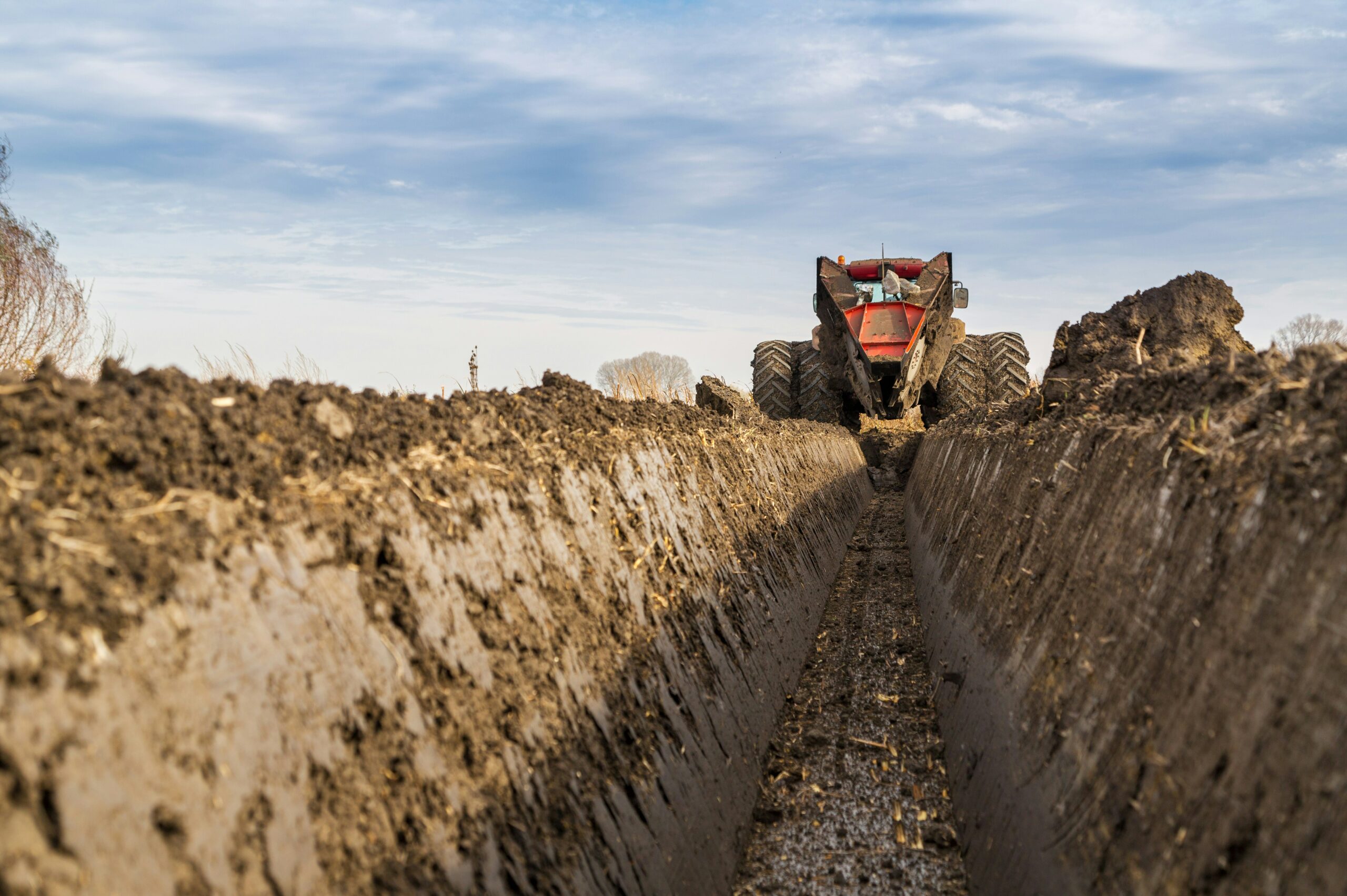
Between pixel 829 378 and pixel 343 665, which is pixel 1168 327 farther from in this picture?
pixel 829 378

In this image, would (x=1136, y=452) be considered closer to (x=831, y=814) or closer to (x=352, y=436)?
(x=831, y=814)

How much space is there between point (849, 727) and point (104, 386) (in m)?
4.06

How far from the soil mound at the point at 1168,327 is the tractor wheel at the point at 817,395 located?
1079 cm

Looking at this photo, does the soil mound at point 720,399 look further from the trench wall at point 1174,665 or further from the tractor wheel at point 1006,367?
the trench wall at point 1174,665

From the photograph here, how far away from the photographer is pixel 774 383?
1961 cm

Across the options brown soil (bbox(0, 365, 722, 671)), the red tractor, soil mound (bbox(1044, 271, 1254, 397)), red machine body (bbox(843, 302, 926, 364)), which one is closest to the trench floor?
brown soil (bbox(0, 365, 722, 671))

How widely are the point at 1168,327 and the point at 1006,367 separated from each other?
11.1 metres

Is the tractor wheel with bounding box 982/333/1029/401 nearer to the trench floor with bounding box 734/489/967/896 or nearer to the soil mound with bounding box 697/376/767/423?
the soil mound with bounding box 697/376/767/423

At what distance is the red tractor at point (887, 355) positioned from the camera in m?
16.2

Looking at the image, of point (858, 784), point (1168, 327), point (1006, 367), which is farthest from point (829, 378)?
point (858, 784)

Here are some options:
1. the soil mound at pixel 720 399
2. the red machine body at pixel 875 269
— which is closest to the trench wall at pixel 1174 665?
the soil mound at pixel 720 399

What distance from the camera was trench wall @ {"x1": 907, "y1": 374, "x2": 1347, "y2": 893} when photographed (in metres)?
1.96

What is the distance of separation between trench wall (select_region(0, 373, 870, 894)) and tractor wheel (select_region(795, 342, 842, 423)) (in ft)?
50.5

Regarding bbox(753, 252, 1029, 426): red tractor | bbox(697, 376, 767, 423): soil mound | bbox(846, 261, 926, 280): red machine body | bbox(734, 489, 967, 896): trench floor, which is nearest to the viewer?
bbox(734, 489, 967, 896): trench floor
